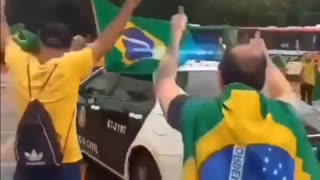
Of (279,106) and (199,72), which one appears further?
(199,72)

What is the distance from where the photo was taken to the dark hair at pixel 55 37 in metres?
3.67

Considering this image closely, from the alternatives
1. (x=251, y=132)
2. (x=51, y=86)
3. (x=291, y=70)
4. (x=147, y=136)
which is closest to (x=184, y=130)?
(x=251, y=132)

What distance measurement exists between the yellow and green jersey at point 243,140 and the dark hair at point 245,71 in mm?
24

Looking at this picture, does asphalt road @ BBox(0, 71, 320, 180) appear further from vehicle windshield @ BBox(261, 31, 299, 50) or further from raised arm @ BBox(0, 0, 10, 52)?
vehicle windshield @ BBox(261, 31, 299, 50)

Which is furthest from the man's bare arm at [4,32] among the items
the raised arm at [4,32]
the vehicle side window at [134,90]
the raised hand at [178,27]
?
the vehicle side window at [134,90]

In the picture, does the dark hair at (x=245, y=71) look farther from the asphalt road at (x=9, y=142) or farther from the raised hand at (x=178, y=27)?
the asphalt road at (x=9, y=142)

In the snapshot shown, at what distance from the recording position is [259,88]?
2.96 m

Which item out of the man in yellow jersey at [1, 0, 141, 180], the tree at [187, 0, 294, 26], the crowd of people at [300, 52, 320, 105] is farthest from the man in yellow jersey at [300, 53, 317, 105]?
the man in yellow jersey at [1, 0, 141, 180]

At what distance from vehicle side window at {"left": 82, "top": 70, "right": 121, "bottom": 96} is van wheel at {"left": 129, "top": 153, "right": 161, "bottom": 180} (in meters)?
0.47

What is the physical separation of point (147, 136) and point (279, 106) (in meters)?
2.09

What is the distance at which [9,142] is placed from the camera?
339 inches

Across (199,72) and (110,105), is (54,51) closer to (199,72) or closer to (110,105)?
(199,72)

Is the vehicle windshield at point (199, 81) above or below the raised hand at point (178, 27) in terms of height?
below

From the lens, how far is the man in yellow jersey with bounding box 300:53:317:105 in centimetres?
425
